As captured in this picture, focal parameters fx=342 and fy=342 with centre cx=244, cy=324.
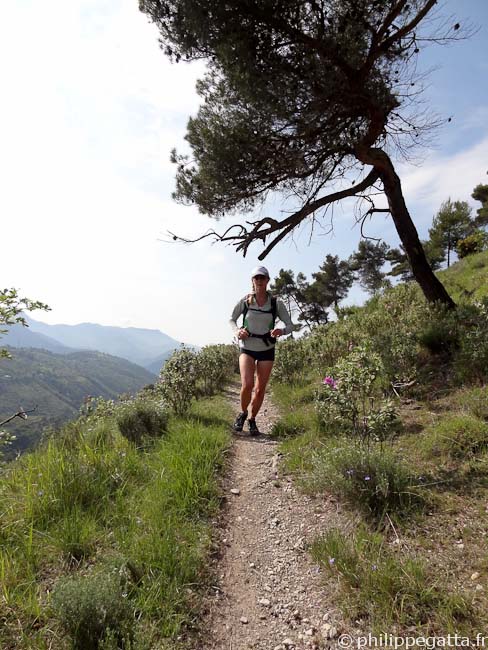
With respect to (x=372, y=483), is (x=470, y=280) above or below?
above

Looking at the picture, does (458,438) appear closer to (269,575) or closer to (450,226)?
(269,575)

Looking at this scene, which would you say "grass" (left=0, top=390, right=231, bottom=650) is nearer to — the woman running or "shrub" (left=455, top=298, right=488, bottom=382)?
the woman running

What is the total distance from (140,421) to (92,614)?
303 cm

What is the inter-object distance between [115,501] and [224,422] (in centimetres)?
287

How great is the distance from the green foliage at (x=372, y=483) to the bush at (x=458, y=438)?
A: 1.72 feet

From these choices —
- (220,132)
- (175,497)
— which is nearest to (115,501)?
(175,497)

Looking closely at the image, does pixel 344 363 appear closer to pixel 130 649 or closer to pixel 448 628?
pixel 448 628

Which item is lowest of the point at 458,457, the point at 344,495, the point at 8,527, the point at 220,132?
the point at 8,527

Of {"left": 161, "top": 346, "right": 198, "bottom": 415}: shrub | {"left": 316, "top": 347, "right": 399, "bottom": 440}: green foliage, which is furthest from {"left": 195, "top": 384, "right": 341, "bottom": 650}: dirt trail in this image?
{"left": 161, "top": 346, "right": 198, "bottom": 415}: shrub

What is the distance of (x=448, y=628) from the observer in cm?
179

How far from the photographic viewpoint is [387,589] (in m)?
2.05

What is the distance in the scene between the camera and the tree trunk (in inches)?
275

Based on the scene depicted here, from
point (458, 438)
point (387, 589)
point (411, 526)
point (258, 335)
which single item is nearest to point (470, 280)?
point (258, 335)

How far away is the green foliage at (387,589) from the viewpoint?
1.89 metres
